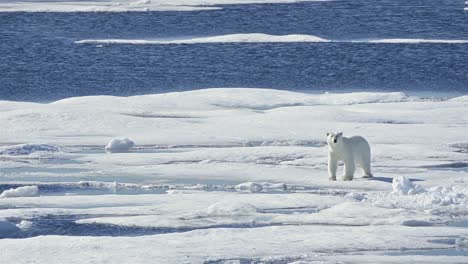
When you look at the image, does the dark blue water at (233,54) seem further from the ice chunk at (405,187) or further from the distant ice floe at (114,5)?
the ice chunk at (405,187)

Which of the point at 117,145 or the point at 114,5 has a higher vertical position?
the point at 114,5

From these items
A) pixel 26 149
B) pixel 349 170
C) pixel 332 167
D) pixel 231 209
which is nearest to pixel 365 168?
pixel 349 170

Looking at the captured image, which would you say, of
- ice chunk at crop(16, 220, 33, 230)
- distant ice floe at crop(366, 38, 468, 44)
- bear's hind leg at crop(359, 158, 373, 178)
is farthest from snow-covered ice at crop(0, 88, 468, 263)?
distant ice floe at crop(366, 38, 468, 44)

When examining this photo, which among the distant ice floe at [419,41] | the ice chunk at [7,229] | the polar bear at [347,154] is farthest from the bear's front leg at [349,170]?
the distant ice floe at [419,41]

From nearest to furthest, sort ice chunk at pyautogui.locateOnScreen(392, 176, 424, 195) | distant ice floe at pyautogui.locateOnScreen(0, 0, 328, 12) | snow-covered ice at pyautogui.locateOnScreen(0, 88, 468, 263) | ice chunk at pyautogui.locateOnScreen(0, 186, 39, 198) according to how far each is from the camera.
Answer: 1. snow-covered ice at pyautogui.locateOnScreen(0, 88, 468, 263)
2. ice chunk at pyautogui.locateOnScreen(392, 176, 424, 195)
3. ice chunk at pyautogui.locateOnScreen(0, 186, 39, 198)
4. distant ice floe at pyautogui.locateOnScreen(0, 0, 328, 12)

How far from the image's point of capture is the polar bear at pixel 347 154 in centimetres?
1159

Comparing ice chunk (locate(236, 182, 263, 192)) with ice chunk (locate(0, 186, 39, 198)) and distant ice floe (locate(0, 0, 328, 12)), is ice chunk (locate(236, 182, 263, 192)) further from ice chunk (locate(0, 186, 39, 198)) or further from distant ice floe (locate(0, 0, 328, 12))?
distant ice floe (locate(0, 0, 328, 12))

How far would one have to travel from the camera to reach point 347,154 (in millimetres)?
11617

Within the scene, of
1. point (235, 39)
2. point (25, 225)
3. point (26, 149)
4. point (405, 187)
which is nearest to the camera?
point (25, 225)

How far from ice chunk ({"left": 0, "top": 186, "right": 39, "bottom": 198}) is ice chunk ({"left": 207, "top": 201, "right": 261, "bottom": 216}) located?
6.22 ft

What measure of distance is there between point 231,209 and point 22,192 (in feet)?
7.08

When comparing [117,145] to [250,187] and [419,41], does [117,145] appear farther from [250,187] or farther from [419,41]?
[419,41]

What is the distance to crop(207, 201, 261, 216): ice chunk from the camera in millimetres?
10156

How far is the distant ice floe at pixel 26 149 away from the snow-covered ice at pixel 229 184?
0.08 ft
